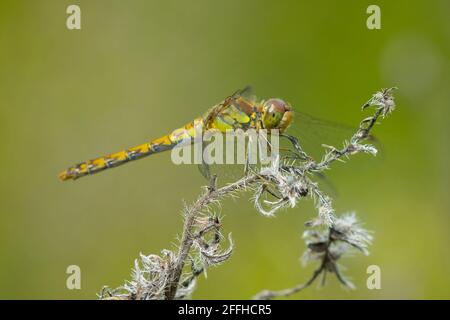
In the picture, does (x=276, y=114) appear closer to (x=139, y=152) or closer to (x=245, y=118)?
(x=245, y=118)

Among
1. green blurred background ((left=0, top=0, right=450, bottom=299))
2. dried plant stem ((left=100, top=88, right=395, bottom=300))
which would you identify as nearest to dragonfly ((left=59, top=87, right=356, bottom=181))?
dried plant stem ((left=100, top=88, right=395, bottom=300))

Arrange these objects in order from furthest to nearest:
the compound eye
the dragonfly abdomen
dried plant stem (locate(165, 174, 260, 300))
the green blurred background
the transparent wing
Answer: the green blurred background
the dragonfly abdomen
the transparent wing
the compound eye
dried plant stem (locate(165, 174, 260, 300))

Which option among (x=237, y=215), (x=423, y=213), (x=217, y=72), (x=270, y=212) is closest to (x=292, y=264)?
(x=237, y=215)

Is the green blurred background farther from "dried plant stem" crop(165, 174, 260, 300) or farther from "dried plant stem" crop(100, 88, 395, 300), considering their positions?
"dried plant stem" crop(165, 174, 260, 300)

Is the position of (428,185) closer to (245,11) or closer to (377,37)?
(377,37)

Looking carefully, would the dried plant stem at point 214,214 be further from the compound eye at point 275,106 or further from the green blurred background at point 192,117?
the green blurred background at point 192,117

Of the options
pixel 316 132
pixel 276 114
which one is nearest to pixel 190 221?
pixel 276 114

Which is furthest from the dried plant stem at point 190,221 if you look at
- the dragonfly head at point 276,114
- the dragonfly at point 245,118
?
the dragonfly head at point 276,114
